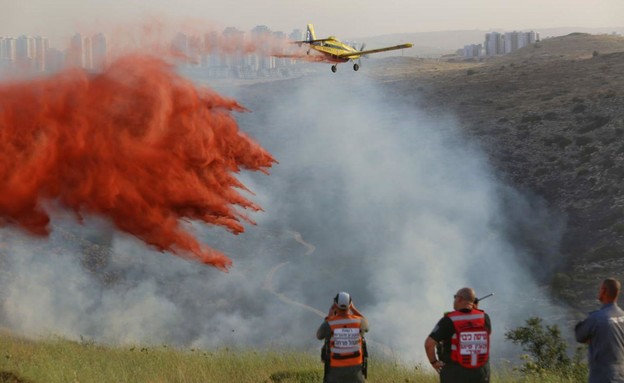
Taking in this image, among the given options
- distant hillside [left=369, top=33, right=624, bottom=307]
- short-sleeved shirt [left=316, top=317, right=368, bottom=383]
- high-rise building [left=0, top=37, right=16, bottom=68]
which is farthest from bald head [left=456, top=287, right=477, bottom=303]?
distant hillside [left=369, top=33, right=624, bottom=307]

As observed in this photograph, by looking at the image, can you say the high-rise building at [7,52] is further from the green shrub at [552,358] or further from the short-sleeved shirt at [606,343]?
the short-sleeved shirt at [606,343]

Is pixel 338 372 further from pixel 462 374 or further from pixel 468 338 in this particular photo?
pixel 468 338

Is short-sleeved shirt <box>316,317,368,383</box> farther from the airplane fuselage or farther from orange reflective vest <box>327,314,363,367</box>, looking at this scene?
the airplane fuselage

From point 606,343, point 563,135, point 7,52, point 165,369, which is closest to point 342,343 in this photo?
point 606,343

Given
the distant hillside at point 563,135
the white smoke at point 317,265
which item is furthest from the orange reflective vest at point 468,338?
the distant hillside at point 563,135

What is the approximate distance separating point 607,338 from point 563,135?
50.8m

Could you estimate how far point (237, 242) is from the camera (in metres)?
50.5

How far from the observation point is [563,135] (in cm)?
5875

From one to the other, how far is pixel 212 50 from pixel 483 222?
22948 millimetres

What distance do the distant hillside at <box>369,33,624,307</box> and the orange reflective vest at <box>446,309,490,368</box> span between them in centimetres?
2883

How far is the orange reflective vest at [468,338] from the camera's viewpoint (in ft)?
35.0

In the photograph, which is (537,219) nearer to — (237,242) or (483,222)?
(483,222)

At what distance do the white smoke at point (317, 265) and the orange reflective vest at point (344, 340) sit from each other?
24.1 metres

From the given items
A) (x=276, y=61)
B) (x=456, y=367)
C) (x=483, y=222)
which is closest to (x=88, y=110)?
(x=456, y=367)
